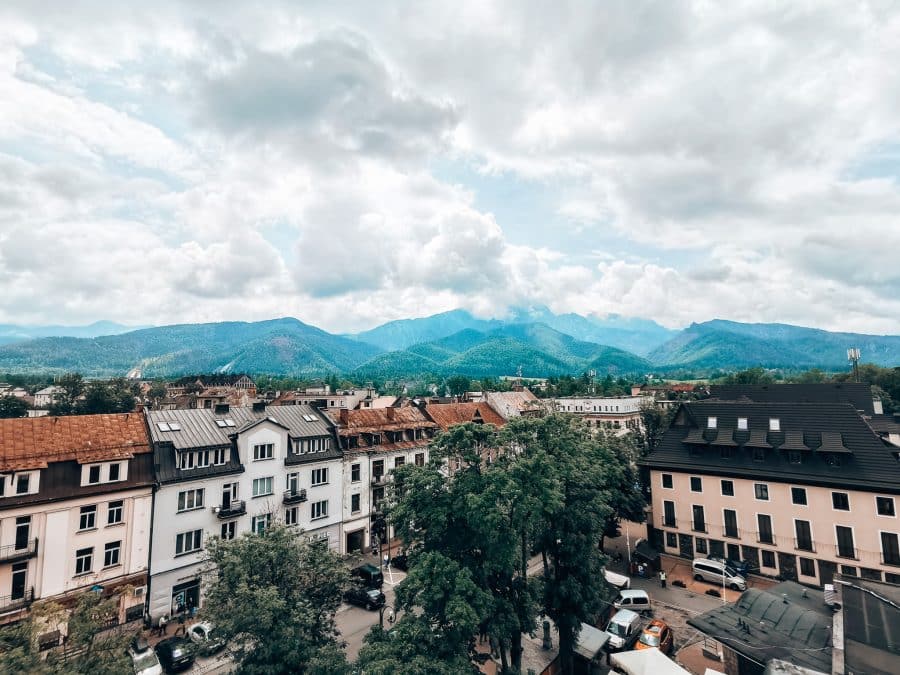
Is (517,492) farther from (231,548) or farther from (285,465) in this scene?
(285,465)

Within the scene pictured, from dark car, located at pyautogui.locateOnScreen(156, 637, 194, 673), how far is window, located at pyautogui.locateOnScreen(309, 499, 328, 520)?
1488 cm

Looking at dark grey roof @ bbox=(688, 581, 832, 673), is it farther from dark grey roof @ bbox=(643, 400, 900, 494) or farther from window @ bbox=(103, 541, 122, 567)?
window @ bbox=(103, 541, 122, 567)

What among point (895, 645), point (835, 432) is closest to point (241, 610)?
point (895, 645)

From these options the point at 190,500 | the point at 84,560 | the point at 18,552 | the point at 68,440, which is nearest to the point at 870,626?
the point at 190,500

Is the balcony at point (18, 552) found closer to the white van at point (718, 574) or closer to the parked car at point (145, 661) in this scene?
the parked car at point (145, 661)

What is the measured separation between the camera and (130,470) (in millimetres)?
31531

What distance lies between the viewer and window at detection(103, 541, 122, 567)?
98.2ft

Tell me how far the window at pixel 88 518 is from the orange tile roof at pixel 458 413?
36009mm

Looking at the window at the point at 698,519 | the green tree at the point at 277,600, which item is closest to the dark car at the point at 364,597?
the green tree at the point at 277,600

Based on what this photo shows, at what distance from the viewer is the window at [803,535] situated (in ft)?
121

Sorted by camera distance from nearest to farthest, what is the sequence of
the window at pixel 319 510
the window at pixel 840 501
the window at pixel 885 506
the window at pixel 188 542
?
1. the window at pixel 188 542
2. the window at pixel 885 506
3. the window at pixel 840 501
4. the window at pixel 319 510

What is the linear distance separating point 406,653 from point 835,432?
1656 inches

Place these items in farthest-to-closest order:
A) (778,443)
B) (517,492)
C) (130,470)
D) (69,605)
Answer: (778,443) → (130,470) → (69,605) → (517,492)

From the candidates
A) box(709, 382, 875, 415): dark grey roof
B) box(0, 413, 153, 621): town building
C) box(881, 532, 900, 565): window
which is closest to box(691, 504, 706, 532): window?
box(881, 532, 900, 565): window
